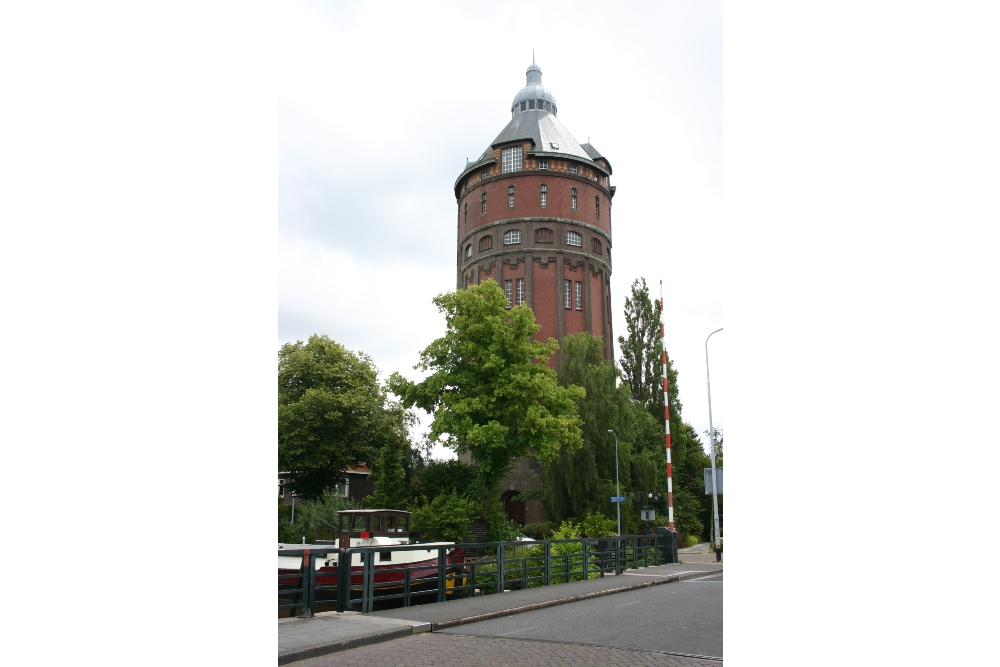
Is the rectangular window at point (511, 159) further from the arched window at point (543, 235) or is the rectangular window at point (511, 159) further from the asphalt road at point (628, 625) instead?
the asphalt road at point (628, 625)

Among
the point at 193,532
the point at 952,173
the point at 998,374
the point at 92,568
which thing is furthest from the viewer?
the point at 193,532

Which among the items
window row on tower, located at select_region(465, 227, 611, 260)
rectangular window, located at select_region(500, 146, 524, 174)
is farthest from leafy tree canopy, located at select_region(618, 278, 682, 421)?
rectangular window, located at select_region(500, 146, 524, 174)

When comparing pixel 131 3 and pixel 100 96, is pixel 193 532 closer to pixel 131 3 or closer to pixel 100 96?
pixel 100 96

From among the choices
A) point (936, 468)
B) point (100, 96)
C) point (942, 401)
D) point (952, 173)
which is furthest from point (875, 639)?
point (100, 96)

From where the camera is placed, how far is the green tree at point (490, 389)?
80.4 feet

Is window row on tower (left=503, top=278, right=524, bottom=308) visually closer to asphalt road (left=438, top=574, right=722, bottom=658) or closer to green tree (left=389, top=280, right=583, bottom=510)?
green tree (left=389, top=280, right=583, bottom=510)

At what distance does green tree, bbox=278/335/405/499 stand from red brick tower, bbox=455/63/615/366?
364 inches

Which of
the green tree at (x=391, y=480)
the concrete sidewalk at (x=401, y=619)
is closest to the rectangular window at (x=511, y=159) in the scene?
the green tree at (x=391, y=480)

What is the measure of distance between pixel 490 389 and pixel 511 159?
24.1m

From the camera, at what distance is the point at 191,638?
3104 mm

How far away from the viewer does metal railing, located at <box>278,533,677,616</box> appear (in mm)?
10453

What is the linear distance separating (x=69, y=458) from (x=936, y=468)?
319cm

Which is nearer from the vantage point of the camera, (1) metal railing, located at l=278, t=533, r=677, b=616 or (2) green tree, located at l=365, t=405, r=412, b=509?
(1) metal railing, located at l=278, t=533, r=677, b=616

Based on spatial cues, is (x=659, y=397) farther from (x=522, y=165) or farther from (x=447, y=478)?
(x=447, y=478)
